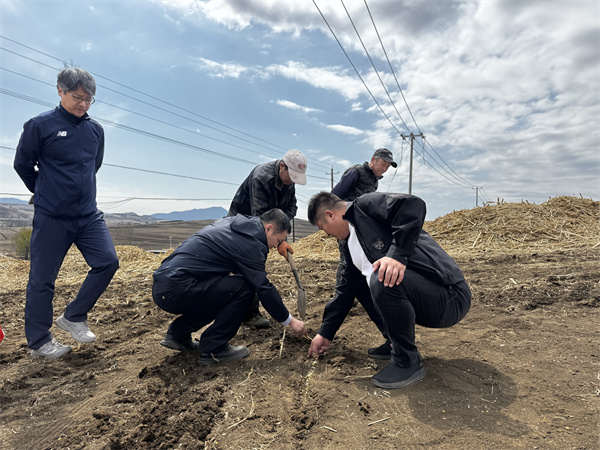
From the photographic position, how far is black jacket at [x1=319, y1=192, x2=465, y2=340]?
2.30m

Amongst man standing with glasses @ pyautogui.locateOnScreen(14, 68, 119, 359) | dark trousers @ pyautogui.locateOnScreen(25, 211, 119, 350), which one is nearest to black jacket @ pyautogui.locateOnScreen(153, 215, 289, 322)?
dark trousers @ pyautogui.locateOnScreen(25, 211, 119, 350)

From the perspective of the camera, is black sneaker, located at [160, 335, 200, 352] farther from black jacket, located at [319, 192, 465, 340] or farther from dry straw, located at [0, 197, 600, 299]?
dry straw, located at [0, 197, 600, 299]

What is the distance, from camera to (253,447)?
6.23ft

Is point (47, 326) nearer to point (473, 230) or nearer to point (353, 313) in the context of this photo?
point (353, 313)

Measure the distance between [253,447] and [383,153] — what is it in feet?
11.7

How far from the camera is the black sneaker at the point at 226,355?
2984 mm

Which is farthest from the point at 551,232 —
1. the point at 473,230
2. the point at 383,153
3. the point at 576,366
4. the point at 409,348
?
the point at 409,348

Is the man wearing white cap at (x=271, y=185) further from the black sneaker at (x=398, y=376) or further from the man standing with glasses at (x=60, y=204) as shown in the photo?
the black sneaker at (x=398, y=376)

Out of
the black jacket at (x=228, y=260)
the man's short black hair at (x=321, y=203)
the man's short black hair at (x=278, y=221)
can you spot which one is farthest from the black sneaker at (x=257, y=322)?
the man's short black hair at (x=321, y=203)

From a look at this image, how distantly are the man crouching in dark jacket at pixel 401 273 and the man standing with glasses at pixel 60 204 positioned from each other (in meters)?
2.08

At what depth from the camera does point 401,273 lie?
2.24m

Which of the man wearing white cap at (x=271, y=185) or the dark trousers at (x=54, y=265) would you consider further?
the man wearing white cap at (x=271, y=185)

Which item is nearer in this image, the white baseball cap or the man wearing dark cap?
the white baseball cap

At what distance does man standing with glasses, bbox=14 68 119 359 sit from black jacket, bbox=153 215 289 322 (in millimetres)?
798
